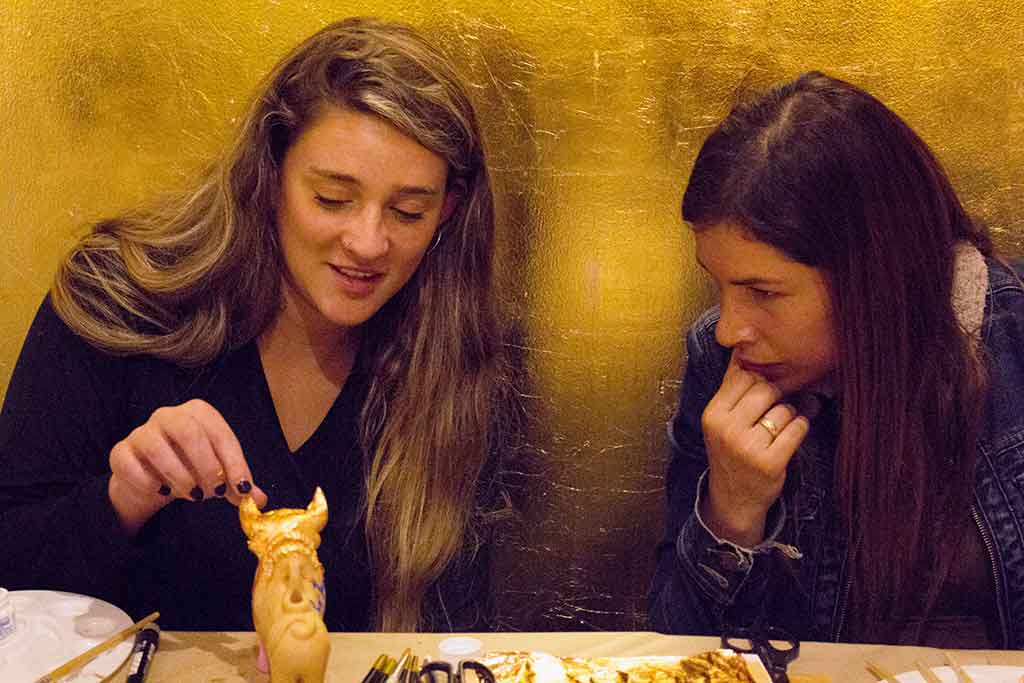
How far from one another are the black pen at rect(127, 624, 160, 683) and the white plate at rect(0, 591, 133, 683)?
0.02 metres

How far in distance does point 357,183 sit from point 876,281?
2.93 ft

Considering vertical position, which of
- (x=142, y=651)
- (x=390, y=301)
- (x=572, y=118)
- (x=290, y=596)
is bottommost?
(x=142, y=651)

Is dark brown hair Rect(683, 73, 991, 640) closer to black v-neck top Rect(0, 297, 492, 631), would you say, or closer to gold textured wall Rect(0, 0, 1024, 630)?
gold textured wall Rect(0, 0, 1024, 630)

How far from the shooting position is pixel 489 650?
136cm

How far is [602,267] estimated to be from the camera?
203 centimetres

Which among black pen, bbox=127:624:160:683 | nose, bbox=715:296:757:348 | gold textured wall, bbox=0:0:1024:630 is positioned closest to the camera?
black pen, bbox=127:624:160:683

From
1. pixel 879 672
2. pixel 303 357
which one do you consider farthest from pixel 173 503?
pixel 879 672

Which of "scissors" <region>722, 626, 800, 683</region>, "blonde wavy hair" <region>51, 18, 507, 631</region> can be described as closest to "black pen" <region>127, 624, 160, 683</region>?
"blonde wavy hair" <region>51, 18, 507, 631</region>

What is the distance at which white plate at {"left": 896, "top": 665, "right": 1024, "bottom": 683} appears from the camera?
1.29m

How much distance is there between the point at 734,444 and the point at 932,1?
1.00 meters

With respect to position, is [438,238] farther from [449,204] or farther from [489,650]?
[489,650]

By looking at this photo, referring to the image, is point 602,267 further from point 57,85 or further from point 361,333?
point 57,85

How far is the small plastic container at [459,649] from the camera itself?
133 cm

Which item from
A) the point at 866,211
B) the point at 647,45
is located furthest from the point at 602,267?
the point at 866,211
